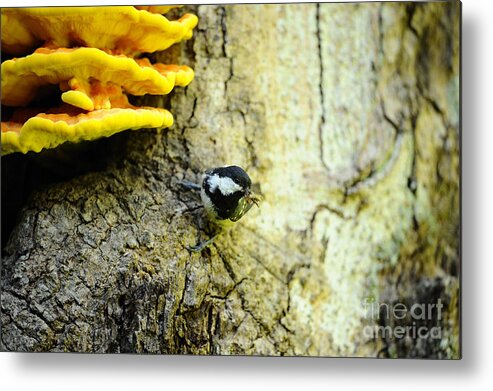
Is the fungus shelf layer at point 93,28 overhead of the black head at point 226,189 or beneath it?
overhead

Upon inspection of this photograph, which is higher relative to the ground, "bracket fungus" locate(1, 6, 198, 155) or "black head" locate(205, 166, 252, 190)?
"bracket fungus" locate(1, 6, 198, 155)

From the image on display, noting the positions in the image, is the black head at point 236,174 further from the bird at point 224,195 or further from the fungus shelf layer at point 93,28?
the fungus shelf layer at point 93,28

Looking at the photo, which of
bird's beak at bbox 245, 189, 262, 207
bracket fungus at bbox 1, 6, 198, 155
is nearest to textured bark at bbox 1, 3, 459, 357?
bird's beak at bbox 245, 189, 262, 207

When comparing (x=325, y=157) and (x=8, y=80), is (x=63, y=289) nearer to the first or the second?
(x=8, y=80)

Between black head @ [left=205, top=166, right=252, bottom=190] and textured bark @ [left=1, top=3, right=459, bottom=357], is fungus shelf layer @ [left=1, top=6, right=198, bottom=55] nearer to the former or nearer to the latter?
textured bark @ [left=1, top=3, right=459, bottom=357]

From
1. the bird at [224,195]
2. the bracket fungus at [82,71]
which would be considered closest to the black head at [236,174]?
the bird at [224,195]

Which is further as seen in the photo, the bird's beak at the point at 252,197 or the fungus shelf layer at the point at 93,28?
the bird's beak at the point at 252,197
